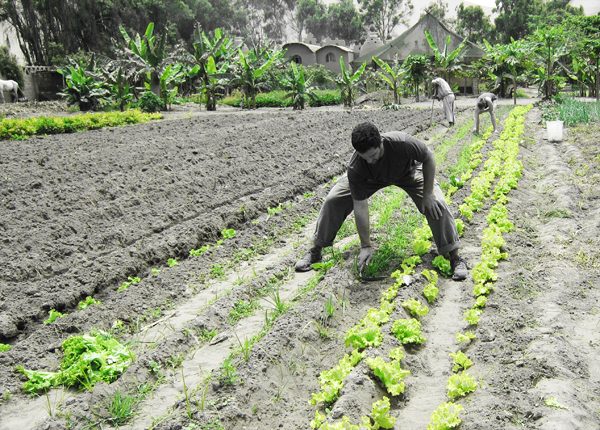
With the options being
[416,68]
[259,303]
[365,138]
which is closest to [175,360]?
[259,303]

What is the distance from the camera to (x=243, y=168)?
27.1ft

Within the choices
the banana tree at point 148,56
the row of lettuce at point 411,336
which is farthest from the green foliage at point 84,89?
the row of lettuce at point 411,336

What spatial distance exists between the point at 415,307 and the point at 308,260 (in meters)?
1.37

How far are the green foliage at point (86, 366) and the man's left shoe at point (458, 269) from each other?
2.77 meters

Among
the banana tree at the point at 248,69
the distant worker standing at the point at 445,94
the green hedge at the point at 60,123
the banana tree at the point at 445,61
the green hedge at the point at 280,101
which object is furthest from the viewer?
the green hedge at the point at 280,101

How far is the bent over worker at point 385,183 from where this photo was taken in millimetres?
3887

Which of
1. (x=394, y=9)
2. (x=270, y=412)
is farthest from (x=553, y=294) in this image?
(x=394, y=9)

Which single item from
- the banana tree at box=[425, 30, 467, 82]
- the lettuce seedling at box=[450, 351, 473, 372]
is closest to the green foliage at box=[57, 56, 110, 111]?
the banana tree at box=[425, 30, 467, 82]

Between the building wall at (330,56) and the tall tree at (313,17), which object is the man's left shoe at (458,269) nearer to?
the building wall at (330,56)

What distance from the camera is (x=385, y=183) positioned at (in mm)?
4324

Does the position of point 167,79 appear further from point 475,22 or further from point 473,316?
point 475,22

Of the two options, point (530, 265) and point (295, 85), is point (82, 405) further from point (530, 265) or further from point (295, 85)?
point (295, 85)

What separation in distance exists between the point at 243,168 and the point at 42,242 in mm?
3699

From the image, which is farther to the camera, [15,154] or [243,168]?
[15,154]
